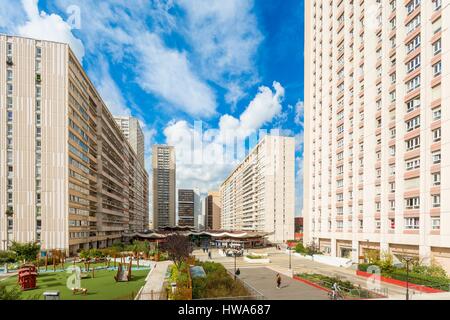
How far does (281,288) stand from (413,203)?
18.9 m

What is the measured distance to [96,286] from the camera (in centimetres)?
2409

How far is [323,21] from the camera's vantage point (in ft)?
180

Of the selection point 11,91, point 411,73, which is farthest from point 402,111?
point 11,91

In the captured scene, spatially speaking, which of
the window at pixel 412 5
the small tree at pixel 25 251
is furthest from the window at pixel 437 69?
the small tree at pixel 25 251

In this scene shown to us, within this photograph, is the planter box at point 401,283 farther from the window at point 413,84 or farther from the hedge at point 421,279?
the window at point 413,84

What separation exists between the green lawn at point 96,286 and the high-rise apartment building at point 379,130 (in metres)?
30.0

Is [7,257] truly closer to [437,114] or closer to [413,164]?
[413,164]

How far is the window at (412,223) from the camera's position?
30841 mm

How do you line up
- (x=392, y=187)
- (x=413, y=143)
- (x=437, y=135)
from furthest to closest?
(x=392, y=187) < (x=413, y=143) < (x=437, y=135)

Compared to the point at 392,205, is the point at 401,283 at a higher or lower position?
lower

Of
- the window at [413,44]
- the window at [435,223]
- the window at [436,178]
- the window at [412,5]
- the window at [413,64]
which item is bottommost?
the window at [435,223]

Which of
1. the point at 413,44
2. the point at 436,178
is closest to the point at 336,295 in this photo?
the point at 436,178

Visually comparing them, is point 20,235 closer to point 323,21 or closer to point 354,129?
point 354,129
